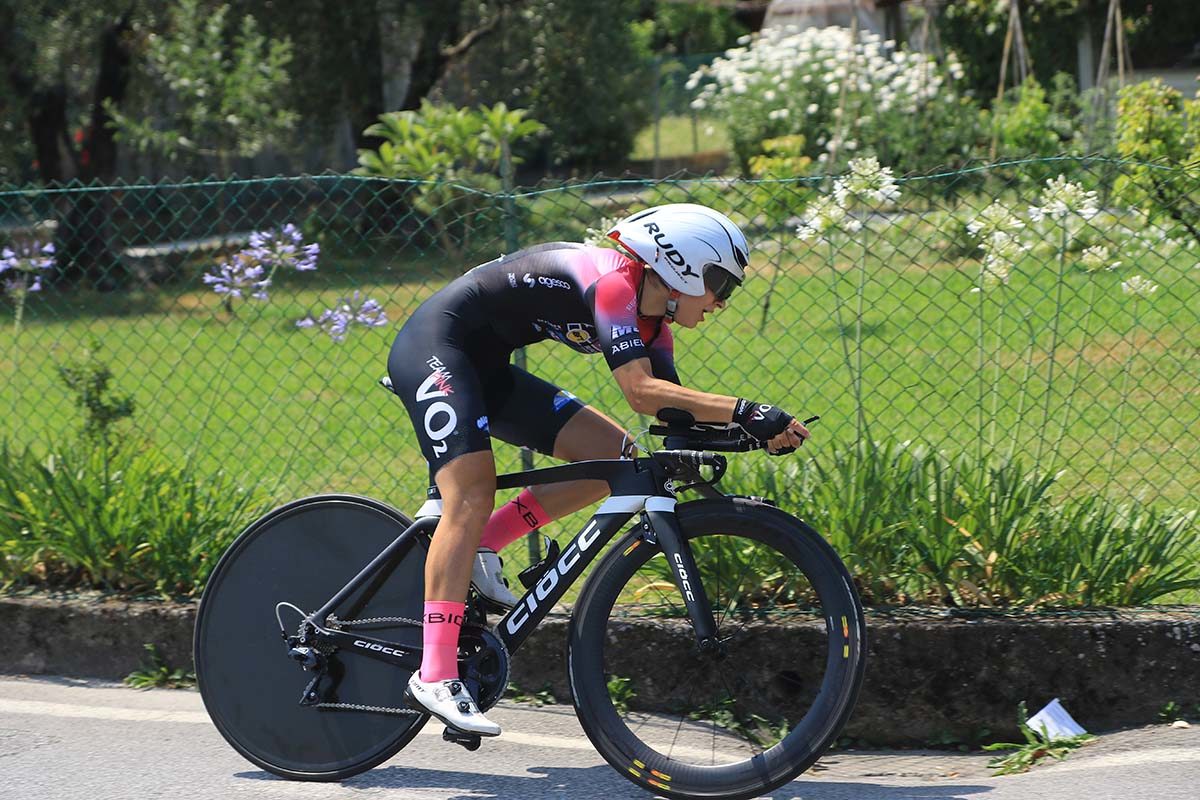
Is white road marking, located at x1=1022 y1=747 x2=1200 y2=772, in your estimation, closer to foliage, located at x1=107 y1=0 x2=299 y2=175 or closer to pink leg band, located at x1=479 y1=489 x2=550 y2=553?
pink leg band, located at x1=479 y1=489 x2=550 y2=553

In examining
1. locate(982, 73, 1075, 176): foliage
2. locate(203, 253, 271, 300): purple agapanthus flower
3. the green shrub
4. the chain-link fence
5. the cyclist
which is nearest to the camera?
the cyclist

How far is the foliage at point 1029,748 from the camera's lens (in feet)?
13.9

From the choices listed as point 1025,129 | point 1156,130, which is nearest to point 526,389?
point 1156,130

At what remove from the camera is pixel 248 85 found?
53.9ft

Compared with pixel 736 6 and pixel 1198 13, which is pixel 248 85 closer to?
pixel 1198 13

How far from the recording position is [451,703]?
3.96 metres

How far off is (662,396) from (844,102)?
11.6 meters

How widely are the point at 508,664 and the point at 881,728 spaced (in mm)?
1298

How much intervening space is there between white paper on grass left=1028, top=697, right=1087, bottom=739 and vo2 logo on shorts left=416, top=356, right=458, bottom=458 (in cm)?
205

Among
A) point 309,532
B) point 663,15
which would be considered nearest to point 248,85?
point 309,532

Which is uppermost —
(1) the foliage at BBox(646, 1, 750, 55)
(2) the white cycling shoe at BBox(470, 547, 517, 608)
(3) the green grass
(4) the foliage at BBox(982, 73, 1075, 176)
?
(1) the foliage at BBox(646, 1, 750, 55)

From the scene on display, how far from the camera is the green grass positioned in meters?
28.3

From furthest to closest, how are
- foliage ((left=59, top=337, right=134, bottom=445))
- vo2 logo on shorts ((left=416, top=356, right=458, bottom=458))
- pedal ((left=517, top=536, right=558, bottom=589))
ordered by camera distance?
foliage ((left=59, top=337, right=134, bottom=445))
pedal ((left=517, top=536, right=558, bottom=589))
vo2 logo on shorts ((left=416, top=356, right=458, bottom=458))

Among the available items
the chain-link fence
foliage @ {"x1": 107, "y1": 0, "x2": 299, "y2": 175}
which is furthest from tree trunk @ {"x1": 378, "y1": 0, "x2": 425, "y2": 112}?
the chain-link fence
